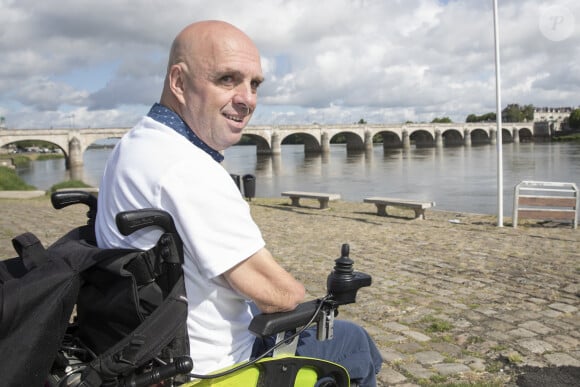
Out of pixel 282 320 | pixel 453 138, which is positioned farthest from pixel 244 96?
pixel 453 138

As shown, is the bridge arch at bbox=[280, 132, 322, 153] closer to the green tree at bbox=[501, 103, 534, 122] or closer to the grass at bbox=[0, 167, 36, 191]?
the grass at bbox=[0, 167, 36, 191]

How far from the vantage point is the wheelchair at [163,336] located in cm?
142

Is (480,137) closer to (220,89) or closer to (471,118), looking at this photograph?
(471,118)

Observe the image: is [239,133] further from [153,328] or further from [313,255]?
[313,255]

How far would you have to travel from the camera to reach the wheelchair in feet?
4.65

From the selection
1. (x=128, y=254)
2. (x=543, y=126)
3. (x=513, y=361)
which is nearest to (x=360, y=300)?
(x=513, y=361)

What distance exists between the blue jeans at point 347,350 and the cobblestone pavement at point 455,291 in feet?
4.35

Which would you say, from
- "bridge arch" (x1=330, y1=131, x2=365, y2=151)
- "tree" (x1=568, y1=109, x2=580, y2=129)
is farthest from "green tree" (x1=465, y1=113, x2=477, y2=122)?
"bridge arch" (x1=330, y1=131, x2=365, y2=151)

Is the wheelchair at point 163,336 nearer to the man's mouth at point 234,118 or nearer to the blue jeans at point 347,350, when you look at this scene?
the blue jeans at point 347,350

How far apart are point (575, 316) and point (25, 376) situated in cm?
413

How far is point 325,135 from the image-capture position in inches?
2776

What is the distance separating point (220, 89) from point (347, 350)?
1000 millimetres

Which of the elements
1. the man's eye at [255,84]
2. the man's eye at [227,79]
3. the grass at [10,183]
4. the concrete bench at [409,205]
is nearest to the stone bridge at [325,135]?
the grass at [10,183]

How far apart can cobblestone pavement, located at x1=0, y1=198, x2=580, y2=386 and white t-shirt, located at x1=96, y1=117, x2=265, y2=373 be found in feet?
6.02
